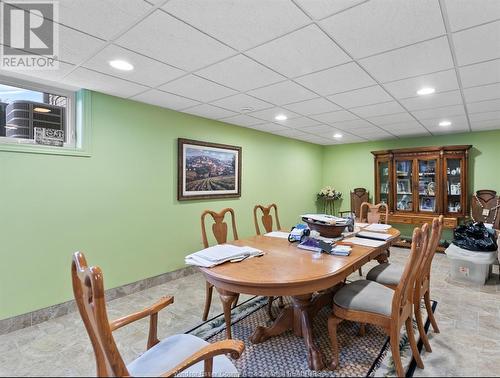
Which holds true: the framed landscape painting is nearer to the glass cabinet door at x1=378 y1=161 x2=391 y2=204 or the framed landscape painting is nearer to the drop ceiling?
the drop ceiling

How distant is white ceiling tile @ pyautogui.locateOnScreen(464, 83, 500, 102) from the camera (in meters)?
2.62

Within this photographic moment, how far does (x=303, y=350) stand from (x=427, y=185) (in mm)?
4359

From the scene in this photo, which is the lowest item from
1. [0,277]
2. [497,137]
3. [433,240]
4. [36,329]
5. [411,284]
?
[36,329]

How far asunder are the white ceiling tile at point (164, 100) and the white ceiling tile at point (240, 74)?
708 mm

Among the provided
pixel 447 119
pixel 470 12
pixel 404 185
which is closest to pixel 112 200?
pixel 470 12

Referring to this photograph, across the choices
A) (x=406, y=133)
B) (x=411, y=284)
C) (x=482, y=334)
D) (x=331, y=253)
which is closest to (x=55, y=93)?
(x=331, y=253)

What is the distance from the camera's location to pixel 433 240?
1.94m

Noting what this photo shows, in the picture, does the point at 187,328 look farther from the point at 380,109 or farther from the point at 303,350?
the point at 380,109

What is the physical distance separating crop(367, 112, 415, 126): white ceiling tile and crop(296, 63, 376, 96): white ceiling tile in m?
1.40

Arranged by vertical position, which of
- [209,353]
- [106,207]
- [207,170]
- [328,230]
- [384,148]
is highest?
[384,148]

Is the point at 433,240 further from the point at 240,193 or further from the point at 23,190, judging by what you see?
the point at 23,190

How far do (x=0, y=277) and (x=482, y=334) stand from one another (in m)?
3.99

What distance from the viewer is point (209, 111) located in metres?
3.57

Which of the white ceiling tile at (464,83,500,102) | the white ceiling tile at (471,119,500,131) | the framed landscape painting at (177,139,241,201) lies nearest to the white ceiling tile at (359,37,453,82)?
the white ceiling tile at (464,83,500,102)
